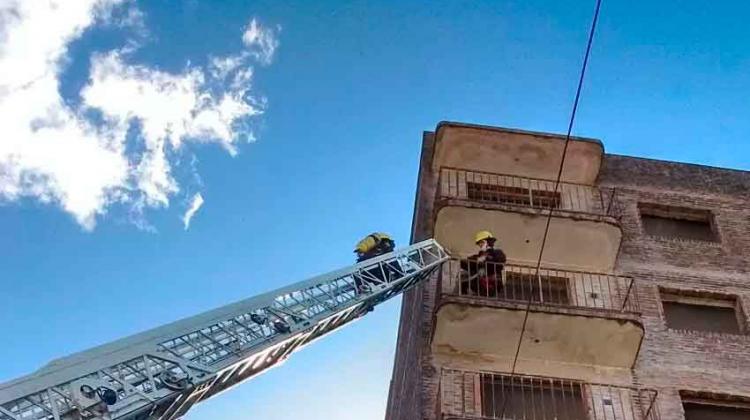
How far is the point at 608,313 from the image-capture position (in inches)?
600

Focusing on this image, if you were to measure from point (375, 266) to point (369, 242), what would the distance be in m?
1.18

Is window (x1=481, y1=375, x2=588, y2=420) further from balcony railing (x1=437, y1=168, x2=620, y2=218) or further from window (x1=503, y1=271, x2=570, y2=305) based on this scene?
balcony railing (x1=437, y1=168, x2=620, y2=218)

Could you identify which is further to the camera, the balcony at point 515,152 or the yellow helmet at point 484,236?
the balcony at point 515,152

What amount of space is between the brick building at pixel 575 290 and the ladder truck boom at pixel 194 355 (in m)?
1.71

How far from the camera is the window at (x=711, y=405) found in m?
15.4

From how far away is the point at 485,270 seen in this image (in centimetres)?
1602

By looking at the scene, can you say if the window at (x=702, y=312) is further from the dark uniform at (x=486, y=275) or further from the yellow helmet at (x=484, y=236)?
the yellow helmet at (x=484, y=236)

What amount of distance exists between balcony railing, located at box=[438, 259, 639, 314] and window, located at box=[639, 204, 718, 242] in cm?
241

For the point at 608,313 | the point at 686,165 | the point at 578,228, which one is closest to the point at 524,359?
the point at 608,313

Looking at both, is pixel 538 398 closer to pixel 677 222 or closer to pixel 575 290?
pixel 575 290

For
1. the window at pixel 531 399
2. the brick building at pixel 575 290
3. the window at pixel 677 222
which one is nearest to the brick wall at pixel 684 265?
the brick building at pixel 575 290

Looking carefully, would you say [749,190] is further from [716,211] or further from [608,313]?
[608,313]

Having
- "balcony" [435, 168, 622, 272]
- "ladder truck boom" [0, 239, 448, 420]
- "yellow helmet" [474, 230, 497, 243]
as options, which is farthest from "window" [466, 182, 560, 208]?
"ladder truck boom" [0, 239, 448, 420]

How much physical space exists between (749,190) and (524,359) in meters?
7.64
